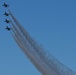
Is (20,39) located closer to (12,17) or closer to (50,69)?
(12,17)

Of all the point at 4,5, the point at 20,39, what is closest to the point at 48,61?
the point at 20,39

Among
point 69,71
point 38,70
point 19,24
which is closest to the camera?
point 19,24

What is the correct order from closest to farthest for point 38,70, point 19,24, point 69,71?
point 19,24, point 38,70, point 69,71

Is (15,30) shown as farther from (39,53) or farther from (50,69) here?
(50,69)

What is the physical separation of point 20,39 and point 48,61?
858cm

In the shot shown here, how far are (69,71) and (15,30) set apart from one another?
2013 cm

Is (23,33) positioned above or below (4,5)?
below

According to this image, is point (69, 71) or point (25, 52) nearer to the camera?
point (25, 52)

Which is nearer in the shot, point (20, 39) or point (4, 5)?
point (20, 39)

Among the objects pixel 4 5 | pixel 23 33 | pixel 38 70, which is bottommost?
pixel 38 70

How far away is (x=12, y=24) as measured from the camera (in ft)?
253

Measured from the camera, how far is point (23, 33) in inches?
3004

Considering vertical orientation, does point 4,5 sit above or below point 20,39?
above

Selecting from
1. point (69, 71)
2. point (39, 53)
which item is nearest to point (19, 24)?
point (39, 53)
